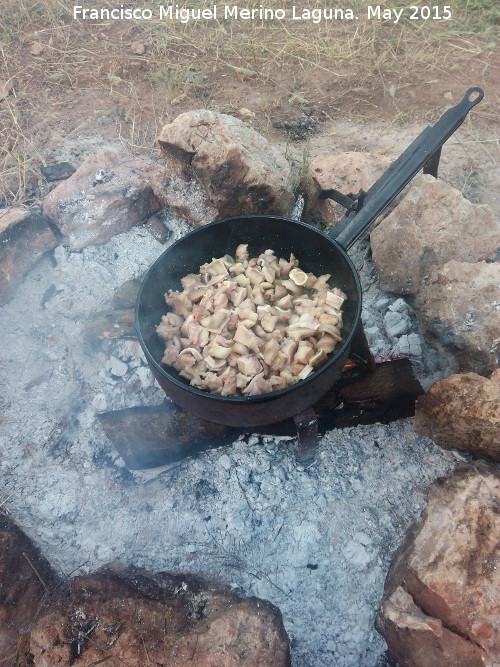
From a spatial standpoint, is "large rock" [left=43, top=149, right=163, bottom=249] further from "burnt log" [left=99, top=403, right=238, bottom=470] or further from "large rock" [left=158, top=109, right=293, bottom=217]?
"burnt log" [left=99, top=403, right=238, bottom=470]

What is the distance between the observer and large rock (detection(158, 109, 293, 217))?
117 inches

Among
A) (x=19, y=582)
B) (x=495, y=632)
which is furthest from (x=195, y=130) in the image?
(x=495, y=632)

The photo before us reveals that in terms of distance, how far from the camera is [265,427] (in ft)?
8.46

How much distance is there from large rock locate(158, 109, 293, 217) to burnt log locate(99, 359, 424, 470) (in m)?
1.37

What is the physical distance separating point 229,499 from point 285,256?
1526 millimetres

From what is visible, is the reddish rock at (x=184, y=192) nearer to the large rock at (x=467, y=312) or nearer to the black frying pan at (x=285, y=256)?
the black frying pan at (x=285, y=256)

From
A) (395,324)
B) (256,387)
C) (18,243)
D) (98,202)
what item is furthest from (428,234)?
(18,243)

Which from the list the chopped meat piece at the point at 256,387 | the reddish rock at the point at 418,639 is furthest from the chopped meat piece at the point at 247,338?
the reddish rock at the point at 418,639

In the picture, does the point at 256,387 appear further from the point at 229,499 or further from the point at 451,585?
the point at 451,585

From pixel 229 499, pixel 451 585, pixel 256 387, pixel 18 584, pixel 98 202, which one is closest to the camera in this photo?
pixel 451 585

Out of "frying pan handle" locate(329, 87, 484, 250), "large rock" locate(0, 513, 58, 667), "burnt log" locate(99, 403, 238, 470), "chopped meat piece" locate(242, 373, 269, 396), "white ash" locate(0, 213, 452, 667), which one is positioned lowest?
"large rock" locate(0, 513, 58, 667)

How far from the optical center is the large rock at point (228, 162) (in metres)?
2.96

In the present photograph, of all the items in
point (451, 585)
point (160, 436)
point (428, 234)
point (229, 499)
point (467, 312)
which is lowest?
point (229, 499)

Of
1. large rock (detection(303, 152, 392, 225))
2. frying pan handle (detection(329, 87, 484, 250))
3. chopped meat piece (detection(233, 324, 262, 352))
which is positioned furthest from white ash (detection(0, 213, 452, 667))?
large rock (detection(303, 152, 392, 225))
